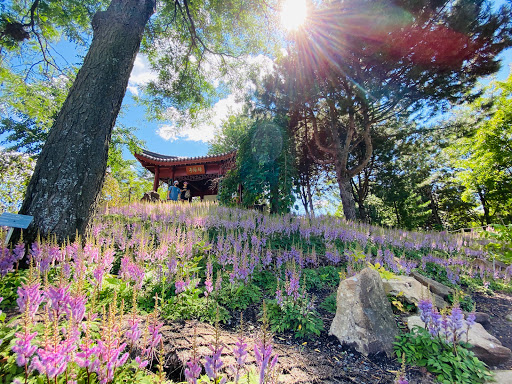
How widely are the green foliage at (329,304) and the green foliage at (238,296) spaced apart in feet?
3.34

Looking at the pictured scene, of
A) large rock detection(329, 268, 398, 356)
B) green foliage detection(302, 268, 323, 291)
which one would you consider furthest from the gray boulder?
green foliage detection(302, 268, 323, 291)

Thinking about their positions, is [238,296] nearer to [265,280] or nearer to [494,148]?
[265,280]

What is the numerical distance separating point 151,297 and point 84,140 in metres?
2.58

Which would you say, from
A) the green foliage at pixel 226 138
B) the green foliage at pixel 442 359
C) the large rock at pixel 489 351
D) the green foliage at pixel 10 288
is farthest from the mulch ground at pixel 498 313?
the green foliage at pixel 226 138

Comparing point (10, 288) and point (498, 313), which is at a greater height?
point (10, 288)

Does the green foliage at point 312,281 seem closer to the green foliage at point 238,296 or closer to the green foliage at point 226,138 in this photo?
the green foliage at point 238,296

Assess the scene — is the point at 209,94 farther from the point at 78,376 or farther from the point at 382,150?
the point at 382,150

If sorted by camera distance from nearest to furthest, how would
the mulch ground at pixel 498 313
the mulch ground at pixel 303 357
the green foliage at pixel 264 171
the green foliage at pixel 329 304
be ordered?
the mulch ground at pixel 303 357 < the green foliage at pixel 329 304 < the mulch ground at pixel 498 313 < the green foliage at pixel 264 171

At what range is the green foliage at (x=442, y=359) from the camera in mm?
2242

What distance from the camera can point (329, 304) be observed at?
143 inches

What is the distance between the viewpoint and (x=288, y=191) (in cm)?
1112

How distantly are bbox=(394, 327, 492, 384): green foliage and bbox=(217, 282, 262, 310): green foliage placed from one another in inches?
71.0

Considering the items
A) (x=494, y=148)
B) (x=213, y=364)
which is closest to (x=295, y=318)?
(x=213, y=364)

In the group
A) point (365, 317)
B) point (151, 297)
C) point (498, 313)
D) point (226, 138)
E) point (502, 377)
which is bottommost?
point (498, 313)
